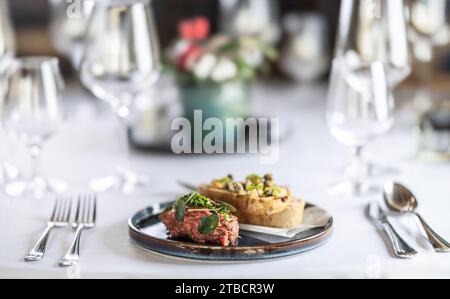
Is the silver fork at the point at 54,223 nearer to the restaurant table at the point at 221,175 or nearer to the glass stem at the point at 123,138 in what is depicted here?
the restaurant table at the point at 221,175

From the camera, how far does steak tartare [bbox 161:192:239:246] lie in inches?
43.0

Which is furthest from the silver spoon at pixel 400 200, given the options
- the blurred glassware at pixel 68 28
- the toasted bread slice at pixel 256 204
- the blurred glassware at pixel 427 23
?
the blurred glassware at pixel 68 28

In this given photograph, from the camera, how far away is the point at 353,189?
151 cm

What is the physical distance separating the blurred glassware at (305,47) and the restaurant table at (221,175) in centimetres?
40

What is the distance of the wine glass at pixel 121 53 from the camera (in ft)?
5.32

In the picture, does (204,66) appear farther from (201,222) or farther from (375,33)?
(201,222)

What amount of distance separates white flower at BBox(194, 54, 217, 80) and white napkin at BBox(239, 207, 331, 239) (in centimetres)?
75

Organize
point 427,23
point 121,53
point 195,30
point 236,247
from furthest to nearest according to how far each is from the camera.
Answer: point 427,23 < point 195,30 < point 121,53 < point 236,247

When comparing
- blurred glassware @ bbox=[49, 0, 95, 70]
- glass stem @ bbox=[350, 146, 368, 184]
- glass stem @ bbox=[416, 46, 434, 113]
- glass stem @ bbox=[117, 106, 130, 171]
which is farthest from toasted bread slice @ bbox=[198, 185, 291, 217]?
blurred glassware @ bbox=[49, 0, 95, 70]

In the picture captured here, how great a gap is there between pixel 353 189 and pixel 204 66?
0.56 meters

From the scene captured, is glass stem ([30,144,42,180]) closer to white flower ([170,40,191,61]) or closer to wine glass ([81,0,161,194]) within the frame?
wine glass ([81,0,161,194])

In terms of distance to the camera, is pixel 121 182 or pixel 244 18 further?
pixel 244 18

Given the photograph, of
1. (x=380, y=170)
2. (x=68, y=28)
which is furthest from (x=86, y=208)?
(x=68, y=28)
